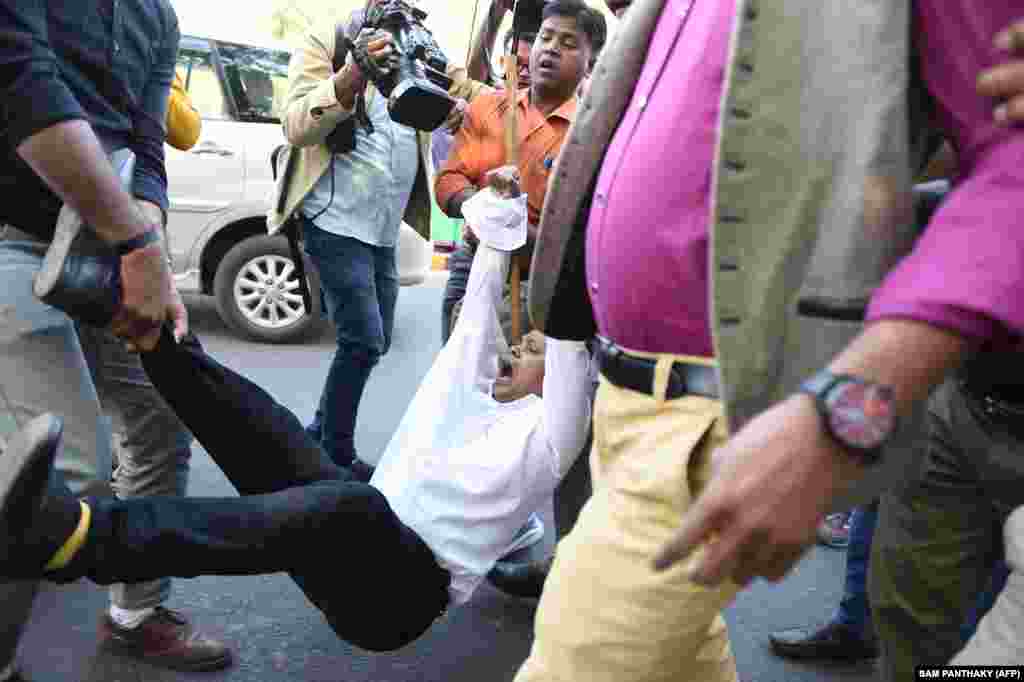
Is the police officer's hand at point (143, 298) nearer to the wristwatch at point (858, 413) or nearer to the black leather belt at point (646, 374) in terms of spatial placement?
the black leather belt at point (646, 374)

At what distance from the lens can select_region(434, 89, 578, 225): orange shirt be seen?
3.25 metres

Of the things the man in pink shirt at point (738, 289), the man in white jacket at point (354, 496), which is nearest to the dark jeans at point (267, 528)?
the man in white jacket at point (354, 496)

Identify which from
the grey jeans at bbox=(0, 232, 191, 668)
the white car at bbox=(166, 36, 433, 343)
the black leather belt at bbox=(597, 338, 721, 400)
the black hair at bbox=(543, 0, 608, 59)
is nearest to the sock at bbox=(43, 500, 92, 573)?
the grey jeans at bbox=(0, 232, 191, 668)

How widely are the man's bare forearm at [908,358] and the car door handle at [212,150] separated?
6.18 metres

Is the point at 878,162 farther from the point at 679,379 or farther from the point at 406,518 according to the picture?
the point at 406,518

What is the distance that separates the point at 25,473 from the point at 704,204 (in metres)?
1.33

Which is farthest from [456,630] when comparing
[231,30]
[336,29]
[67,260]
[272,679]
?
[231,30]

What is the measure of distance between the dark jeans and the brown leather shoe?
565 millimetres

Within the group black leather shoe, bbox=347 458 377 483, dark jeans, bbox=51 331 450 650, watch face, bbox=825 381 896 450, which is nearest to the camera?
watch face, bbox=825 381 896 450

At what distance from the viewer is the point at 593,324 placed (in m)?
1.94

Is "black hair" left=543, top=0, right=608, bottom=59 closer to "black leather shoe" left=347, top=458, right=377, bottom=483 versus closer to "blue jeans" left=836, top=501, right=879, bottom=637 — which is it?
"blue jeans" left=836, top=501, right=879, bottom=637

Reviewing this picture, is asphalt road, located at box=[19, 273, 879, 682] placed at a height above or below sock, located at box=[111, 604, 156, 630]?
below

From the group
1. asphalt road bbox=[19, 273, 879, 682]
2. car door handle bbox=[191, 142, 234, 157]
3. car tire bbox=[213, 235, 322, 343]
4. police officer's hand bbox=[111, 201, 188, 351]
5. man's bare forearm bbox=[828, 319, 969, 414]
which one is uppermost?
man's bare forearm bbox=[828, 319, 969, 414]

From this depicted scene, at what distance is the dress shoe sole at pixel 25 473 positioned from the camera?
1.79m
